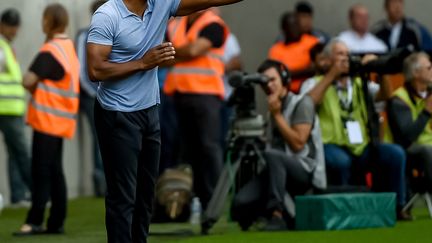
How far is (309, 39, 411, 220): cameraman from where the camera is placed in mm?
11914

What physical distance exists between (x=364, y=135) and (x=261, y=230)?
1.39 m

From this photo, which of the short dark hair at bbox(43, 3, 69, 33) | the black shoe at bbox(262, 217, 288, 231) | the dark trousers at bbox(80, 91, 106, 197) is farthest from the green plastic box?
the dark trousers at bbox(80, 91, 106, 197)

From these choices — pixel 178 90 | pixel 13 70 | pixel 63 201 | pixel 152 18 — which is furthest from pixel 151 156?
pixel 13 70

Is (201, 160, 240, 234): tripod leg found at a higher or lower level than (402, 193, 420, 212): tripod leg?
higher

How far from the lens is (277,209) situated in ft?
36.9

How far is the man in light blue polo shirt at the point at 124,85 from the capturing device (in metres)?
8.05

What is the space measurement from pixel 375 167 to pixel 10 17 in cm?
468

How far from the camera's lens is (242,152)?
1140 cm

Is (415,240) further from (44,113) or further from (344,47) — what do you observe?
(44,113)

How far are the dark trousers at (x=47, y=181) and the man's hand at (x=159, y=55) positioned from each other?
3.61 meters

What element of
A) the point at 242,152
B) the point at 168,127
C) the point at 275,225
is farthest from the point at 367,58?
the point at 168,127

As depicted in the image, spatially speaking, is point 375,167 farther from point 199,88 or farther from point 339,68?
point 199,88

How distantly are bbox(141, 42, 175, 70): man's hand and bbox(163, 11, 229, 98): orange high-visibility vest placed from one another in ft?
15.3

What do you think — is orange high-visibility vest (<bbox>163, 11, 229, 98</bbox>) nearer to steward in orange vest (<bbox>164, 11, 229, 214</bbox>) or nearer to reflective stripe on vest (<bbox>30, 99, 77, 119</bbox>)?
steward in orange vest (<bbox>164, 11, 229, 214</bbox>)
